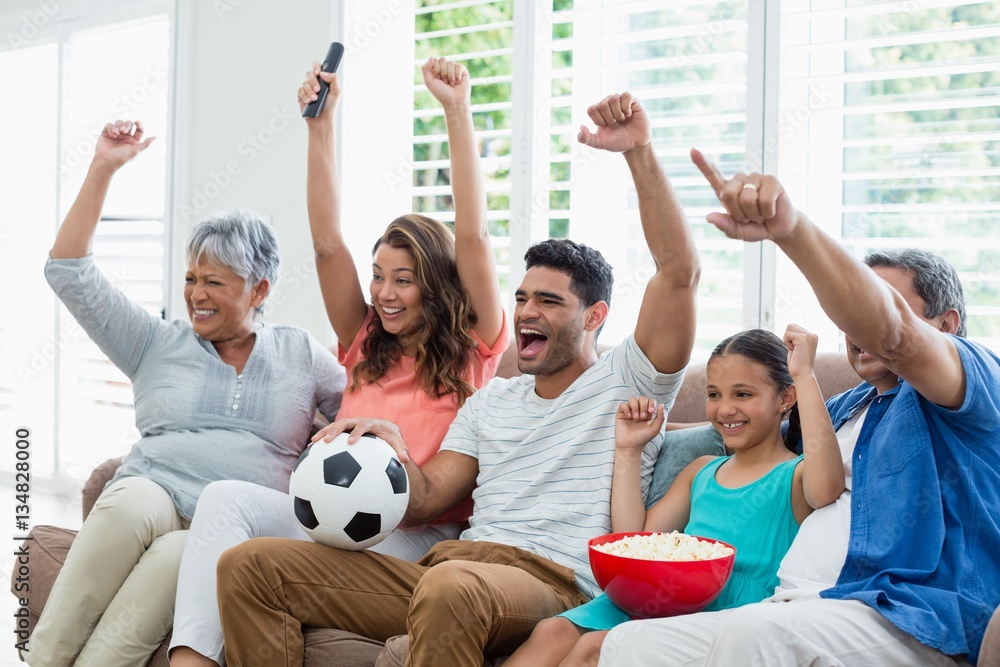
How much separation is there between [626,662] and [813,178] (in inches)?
73.9

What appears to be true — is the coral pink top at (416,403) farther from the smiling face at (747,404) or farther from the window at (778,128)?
the window at (778,128)

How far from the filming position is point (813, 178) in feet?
9.63

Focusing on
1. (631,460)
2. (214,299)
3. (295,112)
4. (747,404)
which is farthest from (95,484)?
(295,112)

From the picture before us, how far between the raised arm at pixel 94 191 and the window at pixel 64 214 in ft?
7.16

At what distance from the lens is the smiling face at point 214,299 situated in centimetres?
243

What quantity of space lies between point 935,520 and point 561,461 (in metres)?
0.73

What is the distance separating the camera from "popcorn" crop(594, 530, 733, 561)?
1.67m

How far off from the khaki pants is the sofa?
0.06m

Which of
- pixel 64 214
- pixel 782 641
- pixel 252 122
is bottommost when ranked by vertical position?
pixel 782 641

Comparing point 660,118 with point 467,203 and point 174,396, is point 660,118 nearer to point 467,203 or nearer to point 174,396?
point 467,203

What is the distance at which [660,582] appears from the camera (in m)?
1.63

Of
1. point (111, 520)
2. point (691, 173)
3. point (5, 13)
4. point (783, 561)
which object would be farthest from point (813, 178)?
point (5, 13)

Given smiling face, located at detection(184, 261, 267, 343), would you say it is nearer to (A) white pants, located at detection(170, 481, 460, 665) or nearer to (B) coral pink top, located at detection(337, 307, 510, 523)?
(B) coral pink top, located at detection(337, 307, 510, 523)

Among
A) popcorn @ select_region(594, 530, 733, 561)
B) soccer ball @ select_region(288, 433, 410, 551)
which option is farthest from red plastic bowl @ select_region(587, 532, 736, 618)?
soccer ball @ select_region(288, 433, 410, 551)
